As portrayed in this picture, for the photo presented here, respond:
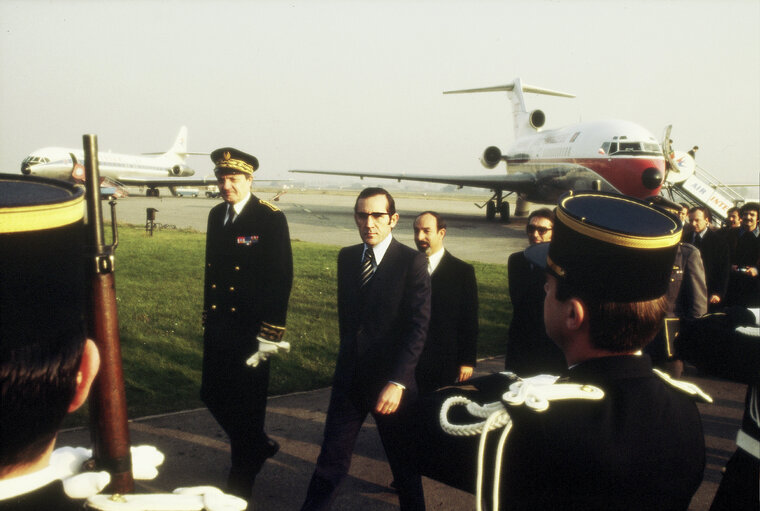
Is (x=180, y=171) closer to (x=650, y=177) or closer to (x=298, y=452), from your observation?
(x=650, y=177)

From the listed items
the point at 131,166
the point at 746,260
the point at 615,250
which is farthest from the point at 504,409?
the point at 131,166

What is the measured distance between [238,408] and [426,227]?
1783 millimetres

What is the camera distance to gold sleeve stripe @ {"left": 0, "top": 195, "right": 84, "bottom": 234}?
932mm

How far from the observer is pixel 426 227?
430 centimetres

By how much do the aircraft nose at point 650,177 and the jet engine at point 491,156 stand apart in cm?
1377

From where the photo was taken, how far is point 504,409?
4.61 feet

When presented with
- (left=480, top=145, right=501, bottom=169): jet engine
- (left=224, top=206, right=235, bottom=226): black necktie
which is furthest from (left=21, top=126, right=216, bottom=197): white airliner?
(left=224, top=206, right=235, bottom=226): black necktie

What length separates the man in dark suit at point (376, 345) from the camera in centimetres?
327

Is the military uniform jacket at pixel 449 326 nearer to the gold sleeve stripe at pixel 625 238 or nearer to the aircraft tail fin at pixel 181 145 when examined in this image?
the gold sleeve stripe at pixel 625 238

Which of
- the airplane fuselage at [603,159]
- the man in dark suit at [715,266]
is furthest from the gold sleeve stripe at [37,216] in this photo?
the airplane fuselage at [603,159]

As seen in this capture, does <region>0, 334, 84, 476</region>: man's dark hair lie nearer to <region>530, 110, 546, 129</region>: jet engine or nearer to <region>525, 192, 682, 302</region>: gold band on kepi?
<region>525, 192, 682, 302</region>: gold band on kepi

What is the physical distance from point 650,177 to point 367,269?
18561mm

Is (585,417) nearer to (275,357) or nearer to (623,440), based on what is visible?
(623,440)

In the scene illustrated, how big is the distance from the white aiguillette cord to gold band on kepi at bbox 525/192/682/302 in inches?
9.7
